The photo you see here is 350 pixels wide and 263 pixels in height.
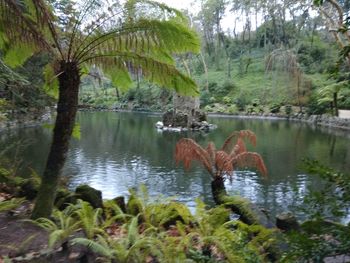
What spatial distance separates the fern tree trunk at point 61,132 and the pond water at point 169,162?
2730 millimetres

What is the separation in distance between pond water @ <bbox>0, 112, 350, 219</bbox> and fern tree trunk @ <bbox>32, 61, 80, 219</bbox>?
8.96 ft

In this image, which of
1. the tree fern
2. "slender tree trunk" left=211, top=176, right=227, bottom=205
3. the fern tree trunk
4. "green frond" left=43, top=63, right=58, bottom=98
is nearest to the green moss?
"slender tree trunk" left=211, top=176, right=227, bottom=205

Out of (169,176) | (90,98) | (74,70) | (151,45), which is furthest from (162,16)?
(90,98)

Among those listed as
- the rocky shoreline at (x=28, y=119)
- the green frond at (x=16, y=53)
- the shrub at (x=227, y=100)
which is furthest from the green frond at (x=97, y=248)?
the shrub at (x=227, y=100)

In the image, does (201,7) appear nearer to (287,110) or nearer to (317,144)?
(287,110)

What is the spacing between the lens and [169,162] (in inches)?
515

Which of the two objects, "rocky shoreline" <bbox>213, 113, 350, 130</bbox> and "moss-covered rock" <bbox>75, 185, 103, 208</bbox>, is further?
"rocky shoreline" <bbox>213, 113, 350, 130</bbox>

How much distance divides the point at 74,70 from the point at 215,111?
33305 millimetres

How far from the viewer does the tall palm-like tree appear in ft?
15.1

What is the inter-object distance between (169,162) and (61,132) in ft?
28.3

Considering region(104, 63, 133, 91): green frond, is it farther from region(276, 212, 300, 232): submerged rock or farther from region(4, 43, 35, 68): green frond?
region(276, 212, 300, 232): submerged rock

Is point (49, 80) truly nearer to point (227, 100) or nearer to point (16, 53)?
point (16, 53)

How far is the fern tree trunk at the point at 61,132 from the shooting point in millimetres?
4598

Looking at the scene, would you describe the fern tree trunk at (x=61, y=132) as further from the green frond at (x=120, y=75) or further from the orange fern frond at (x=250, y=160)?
the orange fern frond at (x=250, y=160)
